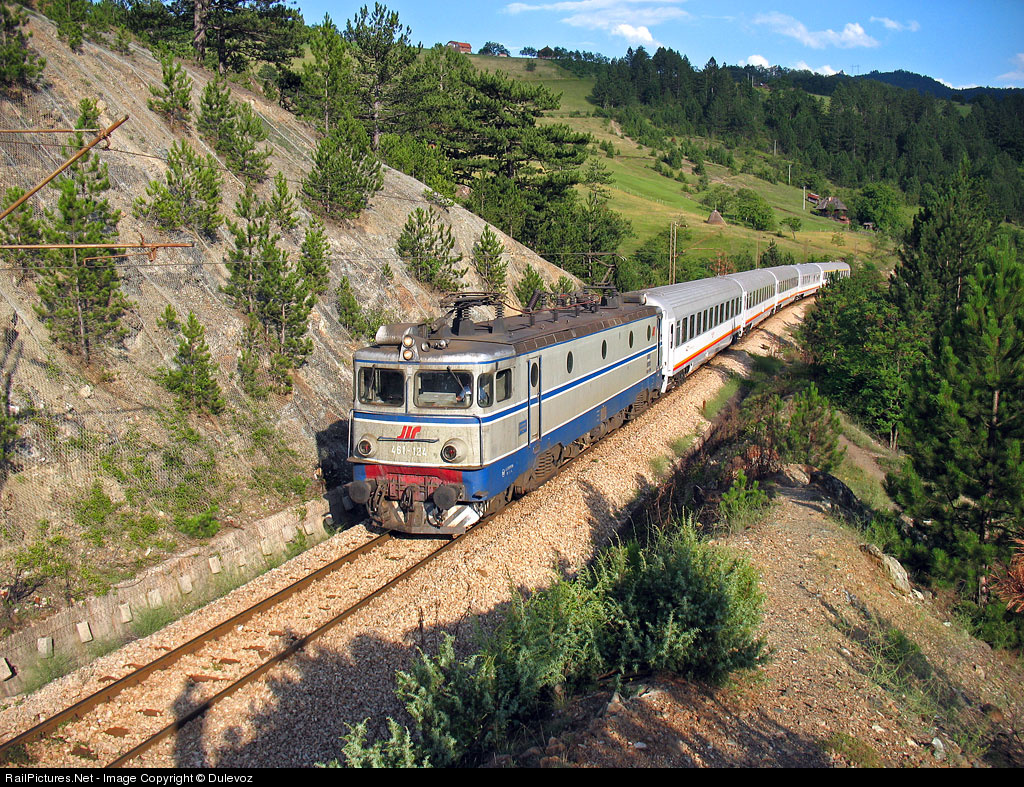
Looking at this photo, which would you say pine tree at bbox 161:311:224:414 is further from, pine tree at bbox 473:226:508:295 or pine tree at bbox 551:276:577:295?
pine tree at bbox 551:276:577:295

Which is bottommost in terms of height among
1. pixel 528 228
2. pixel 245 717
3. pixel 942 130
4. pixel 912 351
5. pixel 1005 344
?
pixel 245 717

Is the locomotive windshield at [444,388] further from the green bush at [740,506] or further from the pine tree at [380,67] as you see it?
the pine tree at [380,67]

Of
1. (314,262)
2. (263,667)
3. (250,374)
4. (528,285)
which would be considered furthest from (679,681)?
(528,285)

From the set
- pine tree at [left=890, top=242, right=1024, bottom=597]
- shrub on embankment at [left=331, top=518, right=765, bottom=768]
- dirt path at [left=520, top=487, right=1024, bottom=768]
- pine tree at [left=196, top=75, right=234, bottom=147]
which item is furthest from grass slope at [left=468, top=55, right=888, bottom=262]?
shrub on embankment at [left=331, top=518, right=765, bottom=768]

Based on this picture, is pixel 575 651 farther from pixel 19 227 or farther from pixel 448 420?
pixel 19 227

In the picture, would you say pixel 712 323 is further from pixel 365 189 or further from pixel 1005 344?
pixel 1005 344

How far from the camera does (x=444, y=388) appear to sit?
→ 11211 mm

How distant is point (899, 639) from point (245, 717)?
8.05 meters

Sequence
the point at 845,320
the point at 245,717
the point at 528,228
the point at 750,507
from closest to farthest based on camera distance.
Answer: the point at 245,717, the point at 750,507, the point at 845,320, the point at 528,228

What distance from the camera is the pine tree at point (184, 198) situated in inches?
676

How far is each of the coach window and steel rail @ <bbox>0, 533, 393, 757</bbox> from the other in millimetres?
3312

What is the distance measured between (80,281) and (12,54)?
29.4 feet

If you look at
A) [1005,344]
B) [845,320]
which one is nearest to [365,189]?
[845,320]

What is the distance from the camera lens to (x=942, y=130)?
475 ft
